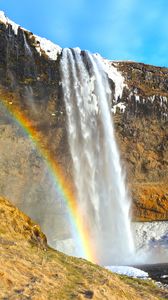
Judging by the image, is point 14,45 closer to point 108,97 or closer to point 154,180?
point 108,97

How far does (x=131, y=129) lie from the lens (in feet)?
143

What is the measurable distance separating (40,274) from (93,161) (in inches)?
1256

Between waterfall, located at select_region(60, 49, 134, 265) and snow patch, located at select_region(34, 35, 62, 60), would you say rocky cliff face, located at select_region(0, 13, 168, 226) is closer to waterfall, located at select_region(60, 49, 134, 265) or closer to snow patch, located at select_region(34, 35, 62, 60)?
snow patch, located at select_region(34, 35, 62, 60)

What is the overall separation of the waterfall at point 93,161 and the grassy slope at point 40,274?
28.8 metres

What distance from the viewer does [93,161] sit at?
129 ft

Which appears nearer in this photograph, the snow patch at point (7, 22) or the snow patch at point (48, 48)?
the snow patch at point (7, 22)

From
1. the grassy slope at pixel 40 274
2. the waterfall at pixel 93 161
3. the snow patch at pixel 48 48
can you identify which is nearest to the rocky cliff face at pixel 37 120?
the snow patch at pixel 48 48

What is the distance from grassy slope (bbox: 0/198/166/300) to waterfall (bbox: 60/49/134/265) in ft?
94.4

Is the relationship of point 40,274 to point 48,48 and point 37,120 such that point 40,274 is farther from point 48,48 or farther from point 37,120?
point 48,48

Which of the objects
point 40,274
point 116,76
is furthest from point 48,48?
point 40,274

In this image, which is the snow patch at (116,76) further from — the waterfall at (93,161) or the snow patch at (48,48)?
the snow patch at (48,48)

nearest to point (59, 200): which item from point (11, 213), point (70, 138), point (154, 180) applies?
point (70, 138)

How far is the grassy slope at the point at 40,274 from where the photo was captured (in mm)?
6727

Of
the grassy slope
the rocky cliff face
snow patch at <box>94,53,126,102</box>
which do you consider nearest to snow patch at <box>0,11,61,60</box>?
the rocky cliff face
